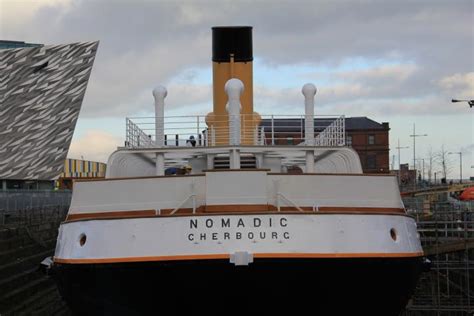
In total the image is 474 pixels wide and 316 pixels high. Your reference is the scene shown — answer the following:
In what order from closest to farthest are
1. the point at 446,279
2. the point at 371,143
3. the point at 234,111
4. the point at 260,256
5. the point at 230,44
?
1. the point at 260,256
2. the point at 234,111
3. the point at 230,44
4. the point at 446,279
5. the point at 371,143

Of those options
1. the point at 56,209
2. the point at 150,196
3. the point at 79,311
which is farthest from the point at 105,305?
the point at 56,209

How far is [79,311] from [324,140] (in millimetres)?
A: 6336

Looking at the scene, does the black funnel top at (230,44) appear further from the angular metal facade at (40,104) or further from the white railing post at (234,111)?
the angular metal facade at (40,104)

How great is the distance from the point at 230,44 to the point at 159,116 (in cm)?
485

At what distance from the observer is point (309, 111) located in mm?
13711

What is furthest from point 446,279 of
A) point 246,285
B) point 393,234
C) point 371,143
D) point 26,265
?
point 371,143

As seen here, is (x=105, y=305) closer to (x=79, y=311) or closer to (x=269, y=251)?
(x=79, y=311)

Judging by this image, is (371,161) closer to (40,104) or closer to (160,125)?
(40,104)

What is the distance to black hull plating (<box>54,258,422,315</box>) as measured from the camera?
31.7 ft

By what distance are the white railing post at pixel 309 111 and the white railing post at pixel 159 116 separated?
9.22 ft

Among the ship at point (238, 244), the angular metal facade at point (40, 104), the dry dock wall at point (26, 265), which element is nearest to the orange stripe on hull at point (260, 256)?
the ship at point (238, 244)

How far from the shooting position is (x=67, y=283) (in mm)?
11055

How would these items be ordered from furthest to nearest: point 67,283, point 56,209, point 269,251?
point 56,209, point 67,283, point 269,251

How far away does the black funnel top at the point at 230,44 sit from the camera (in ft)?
57.4
